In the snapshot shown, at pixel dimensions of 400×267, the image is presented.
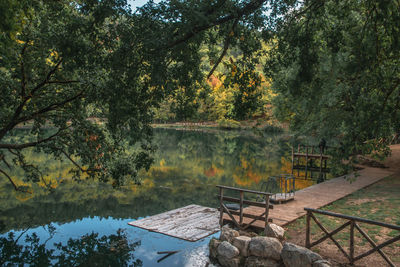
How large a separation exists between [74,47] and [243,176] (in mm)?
19254

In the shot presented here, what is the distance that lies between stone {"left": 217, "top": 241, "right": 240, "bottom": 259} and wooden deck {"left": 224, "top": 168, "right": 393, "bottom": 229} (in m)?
1.46

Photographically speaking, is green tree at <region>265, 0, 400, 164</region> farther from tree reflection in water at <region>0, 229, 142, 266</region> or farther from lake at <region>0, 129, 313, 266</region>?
tree reflection in water at <region>0, 229, 142, 266</region>

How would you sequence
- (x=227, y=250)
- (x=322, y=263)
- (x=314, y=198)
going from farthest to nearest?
(x=314, y=198) < (x=227, y=250) < (x=322, y=263)

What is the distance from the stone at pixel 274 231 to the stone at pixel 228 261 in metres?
1.12

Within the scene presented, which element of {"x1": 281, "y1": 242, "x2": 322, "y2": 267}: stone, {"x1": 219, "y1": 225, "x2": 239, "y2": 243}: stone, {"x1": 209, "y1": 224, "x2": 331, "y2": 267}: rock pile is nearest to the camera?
{"x1": 281, "y1": 242, "x2": 322, "y2": 267}: stone

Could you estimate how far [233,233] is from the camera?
9797 millimetres

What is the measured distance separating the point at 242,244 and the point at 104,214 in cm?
836

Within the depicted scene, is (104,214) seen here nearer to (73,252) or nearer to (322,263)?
(73,252)

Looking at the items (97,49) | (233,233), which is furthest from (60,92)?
(233,233)

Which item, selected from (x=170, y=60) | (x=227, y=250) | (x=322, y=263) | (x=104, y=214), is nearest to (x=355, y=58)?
(x=170, y=60)

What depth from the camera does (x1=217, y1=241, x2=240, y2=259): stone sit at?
909 centimetres

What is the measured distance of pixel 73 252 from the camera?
452 inches

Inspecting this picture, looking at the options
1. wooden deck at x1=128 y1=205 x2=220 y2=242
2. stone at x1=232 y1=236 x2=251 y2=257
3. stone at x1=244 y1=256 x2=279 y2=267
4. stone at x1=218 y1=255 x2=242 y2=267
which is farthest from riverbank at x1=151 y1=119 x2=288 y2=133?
stone at x1=244 y1=256 x2=279 y2=267

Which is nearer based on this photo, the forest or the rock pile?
the forest
